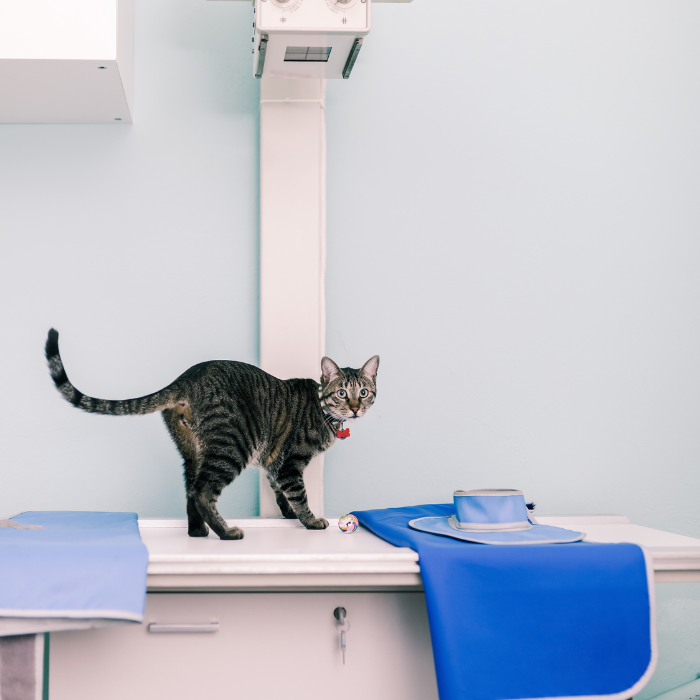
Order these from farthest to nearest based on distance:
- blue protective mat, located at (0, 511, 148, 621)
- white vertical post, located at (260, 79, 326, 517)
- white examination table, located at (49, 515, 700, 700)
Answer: white vertical post, located at (260, 79, 326, 517) < white examination table, located at (49, 515, 700, 700) < blue protective mat, located at (0, 511, 148, 621)

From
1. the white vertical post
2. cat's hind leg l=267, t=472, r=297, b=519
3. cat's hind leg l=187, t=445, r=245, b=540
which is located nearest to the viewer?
cat's hind leg l=187, t=445, r=245, b=540

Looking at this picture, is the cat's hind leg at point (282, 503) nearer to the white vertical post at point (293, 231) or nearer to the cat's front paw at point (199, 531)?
the white vertical post at point (293, 231)

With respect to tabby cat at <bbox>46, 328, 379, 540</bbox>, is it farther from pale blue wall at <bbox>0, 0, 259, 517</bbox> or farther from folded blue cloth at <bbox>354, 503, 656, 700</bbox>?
folded blue cloth at <bbox>354, 503, 656, 700</bbox>

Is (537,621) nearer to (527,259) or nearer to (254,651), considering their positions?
(254,651)

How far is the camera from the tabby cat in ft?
4.13

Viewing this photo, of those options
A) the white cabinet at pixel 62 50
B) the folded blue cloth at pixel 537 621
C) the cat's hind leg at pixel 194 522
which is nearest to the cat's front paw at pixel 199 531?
the cat's hind leg at pixel 194 522

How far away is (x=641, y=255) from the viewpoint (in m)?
1.73

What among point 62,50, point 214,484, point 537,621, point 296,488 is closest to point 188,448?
point 214,484

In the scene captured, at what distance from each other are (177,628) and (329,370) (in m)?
0.59

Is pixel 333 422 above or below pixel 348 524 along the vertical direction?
above

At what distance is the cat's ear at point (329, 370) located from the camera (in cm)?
136

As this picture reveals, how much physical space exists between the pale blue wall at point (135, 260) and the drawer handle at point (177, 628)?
1.75 ft

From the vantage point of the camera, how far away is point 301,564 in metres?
0.97

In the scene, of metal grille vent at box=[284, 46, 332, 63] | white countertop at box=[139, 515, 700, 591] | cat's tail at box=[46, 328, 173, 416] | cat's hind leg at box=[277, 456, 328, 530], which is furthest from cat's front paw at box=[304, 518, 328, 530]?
metal grille vent at box=[284, 46, 332, 63]
